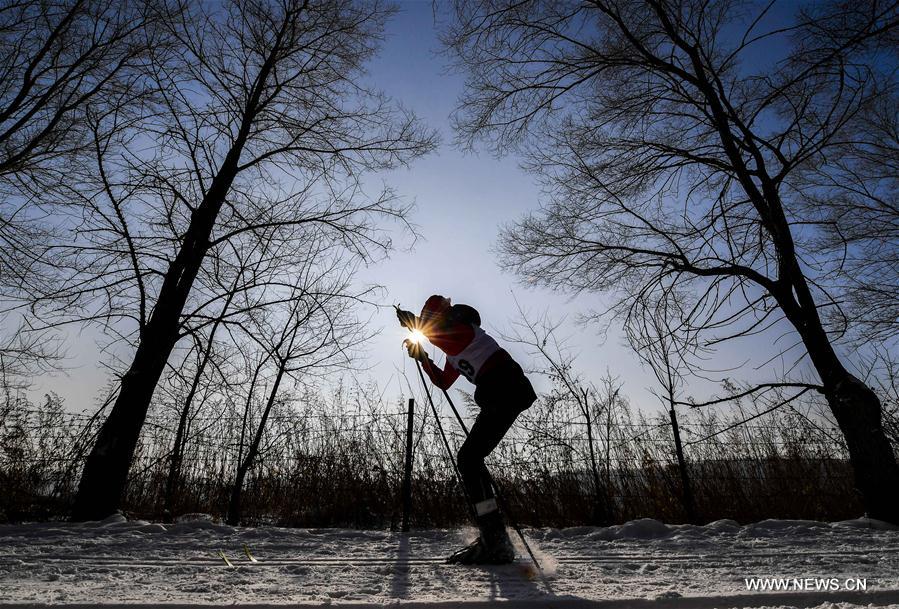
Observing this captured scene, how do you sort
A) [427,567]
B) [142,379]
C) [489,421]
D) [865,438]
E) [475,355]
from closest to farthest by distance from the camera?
[427,567]
[489,421]
[475,355]
[865,438]
[142,379]

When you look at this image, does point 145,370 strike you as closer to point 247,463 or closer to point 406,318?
point 247,463

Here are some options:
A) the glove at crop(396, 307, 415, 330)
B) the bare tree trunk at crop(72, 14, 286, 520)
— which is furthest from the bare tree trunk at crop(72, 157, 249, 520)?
the glove at crop(396, 307, 415, 330)

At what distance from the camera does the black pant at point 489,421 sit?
144 inches

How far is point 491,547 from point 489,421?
2.91 ft

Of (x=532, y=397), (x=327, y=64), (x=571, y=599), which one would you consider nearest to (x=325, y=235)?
(x=327, y=64)

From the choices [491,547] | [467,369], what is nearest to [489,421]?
[467,369]

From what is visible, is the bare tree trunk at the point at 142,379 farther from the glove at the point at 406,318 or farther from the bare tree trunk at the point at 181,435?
the glove at the point at 406,318

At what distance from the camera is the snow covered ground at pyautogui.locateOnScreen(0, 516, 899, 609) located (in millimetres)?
2461

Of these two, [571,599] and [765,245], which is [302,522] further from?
[765,245]

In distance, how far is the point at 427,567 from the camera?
3.43 meters

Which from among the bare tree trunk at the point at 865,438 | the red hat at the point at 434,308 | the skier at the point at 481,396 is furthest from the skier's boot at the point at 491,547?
the bare tree trunk at the point at 865,438

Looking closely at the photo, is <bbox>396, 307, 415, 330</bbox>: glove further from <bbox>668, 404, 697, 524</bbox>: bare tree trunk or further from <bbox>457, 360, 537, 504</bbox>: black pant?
<bbox>668, 404, 697, 524</bbox>: bare tree trunk

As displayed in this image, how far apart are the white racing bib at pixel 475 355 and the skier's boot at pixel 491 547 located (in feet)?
3.35

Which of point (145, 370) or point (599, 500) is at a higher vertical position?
point (145, 370)
